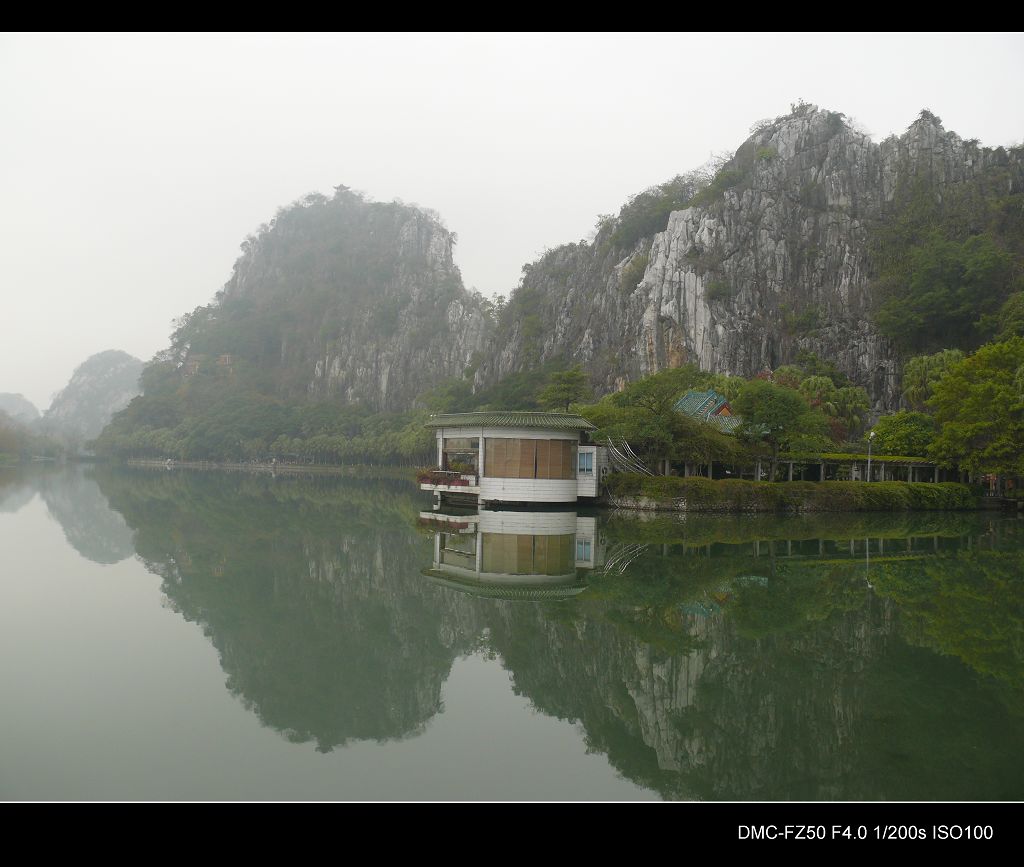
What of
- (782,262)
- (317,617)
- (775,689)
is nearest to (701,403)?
(782,262)

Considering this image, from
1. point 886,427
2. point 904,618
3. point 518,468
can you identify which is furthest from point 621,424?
point 904,618

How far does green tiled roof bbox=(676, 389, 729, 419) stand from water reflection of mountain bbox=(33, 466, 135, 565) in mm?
24108

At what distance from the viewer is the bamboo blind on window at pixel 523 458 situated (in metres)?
27.0

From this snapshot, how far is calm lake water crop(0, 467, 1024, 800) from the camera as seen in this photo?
199 inches

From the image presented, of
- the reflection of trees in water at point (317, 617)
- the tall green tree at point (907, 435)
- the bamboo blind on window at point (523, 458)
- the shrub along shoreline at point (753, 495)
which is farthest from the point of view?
the tall green tree at point (907, 435)

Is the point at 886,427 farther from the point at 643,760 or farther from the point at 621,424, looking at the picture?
the point at 643,760

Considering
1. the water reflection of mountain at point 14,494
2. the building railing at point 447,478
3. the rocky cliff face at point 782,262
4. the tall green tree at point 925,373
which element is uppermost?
the rocky cliff face at point 782,262

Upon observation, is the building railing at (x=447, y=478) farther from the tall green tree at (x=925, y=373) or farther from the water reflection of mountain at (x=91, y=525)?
the tall green tree at (x=925, y=373)

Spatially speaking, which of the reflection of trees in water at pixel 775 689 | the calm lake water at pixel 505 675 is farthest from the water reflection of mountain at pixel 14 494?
the reflection of trees in water at pixel 775 689

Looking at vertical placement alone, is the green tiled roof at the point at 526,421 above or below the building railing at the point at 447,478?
above

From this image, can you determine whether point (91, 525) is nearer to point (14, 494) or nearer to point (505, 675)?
point (14, 494)

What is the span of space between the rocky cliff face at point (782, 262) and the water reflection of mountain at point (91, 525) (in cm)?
3958

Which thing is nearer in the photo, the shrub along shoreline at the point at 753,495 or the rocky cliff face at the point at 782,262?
the shrub along shoreline at the point at 753,495

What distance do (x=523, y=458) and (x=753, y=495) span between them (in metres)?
8.51
